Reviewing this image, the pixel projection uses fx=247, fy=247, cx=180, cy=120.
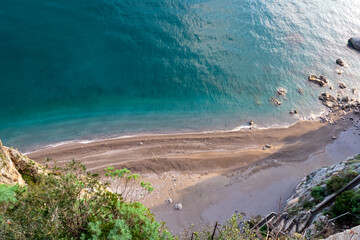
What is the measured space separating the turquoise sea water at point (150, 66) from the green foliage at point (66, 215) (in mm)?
19104

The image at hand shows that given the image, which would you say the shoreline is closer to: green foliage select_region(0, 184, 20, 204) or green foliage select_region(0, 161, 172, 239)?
green foliage select_region(0, 161, 172, 239)

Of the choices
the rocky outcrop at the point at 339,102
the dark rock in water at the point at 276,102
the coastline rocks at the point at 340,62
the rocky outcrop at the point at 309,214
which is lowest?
the rocky outcrop at the point at 309,214

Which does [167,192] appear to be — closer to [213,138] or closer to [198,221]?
[198,221]

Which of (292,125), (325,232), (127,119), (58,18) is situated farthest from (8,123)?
(292,125)

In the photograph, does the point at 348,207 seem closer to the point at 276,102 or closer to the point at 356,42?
the point at 276,102

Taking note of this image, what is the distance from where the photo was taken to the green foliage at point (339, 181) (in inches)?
821

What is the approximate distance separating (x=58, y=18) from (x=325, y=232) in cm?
4666

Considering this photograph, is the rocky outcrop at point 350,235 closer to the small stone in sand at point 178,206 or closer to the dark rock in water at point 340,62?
the small stone in sand at point 178,206

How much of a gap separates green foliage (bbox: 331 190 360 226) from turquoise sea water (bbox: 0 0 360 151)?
18.6 meters

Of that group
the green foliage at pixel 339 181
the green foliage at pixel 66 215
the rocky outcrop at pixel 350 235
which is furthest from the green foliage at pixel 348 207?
the green foliage at pixel 66 215

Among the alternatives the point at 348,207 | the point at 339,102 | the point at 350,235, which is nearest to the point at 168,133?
the point at 348,207

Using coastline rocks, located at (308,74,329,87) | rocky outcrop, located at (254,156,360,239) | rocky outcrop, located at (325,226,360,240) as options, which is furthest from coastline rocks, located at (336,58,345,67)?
rocky outcrop, located at (325,226,360,240)

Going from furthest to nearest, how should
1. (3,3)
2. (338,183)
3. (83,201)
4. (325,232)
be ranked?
(3,3), (338,183), (325,232), (83,201)

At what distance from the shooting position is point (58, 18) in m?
41.7
